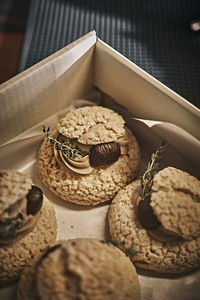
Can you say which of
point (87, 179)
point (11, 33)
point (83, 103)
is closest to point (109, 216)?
point (87, 179)

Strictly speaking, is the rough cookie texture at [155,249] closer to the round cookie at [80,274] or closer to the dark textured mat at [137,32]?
the round cookie at [80,274]

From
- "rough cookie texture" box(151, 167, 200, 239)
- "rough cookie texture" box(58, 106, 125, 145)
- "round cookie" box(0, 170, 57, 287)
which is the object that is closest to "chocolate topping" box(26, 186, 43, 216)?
"round cookie" box(0, 170, 57, 287)

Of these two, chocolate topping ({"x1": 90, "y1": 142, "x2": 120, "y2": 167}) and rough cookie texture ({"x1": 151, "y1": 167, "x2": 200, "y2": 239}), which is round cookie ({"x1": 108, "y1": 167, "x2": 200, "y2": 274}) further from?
chocolate topping ({"x1": 90, "y1": 142, "x2": 120, "y2": 167})

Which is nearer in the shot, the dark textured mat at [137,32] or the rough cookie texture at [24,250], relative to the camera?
the rough cookie texture at [24,250]

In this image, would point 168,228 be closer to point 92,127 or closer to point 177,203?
point 177,203

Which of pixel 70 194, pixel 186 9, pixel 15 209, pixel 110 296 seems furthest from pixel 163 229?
pixel 186 9

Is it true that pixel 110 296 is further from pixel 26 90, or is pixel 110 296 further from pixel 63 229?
pixel 26 90

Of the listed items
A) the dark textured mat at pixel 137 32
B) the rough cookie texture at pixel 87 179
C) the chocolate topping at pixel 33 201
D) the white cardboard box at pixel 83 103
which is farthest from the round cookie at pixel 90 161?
the dark textured mat at pixel 137 32
